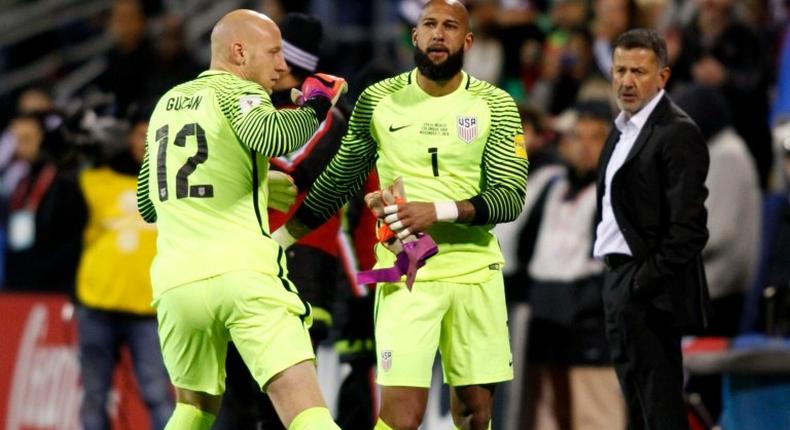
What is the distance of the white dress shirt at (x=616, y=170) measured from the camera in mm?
7781

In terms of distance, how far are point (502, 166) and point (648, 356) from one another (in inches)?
48.3

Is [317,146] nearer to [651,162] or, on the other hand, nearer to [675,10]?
[651,162]

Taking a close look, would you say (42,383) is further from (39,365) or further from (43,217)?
(43,217)

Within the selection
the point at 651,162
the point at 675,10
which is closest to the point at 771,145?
the point at 675,10

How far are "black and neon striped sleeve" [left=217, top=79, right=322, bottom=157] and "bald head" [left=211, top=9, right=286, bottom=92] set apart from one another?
10.1 inches

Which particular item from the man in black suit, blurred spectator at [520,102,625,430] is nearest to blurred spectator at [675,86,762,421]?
blurred spectator at [520,102,625,430]

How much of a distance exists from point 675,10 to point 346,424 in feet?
17.1

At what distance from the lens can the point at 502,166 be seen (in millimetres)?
7273

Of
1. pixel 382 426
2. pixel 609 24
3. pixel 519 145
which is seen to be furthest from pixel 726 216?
pixel 382 426

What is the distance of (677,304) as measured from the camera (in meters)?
7.67

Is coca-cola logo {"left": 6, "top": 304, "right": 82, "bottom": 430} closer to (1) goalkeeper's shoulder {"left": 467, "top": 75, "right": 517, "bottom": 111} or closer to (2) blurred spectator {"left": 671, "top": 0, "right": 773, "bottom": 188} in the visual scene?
(2) blurred spectator {"left": 671, "top": 0, "right": 773, "bottom": 188}

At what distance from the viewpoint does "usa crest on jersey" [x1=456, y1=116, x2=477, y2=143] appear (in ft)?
23.8

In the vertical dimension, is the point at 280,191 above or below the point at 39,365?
above

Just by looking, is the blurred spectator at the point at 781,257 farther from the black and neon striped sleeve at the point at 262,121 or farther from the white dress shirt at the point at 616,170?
the black and neon striped sleeve at the point at 262,121
